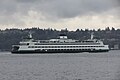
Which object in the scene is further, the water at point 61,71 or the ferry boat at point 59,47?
the ferry boat at point 59,47

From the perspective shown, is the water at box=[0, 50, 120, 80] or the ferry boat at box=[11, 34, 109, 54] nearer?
the water at box=[0, 50, 120, 80]

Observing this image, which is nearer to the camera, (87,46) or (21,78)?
(21,78)

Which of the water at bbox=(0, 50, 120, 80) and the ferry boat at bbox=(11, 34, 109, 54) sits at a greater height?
the ferry boat at bbox=(11, 34, 109, 54)

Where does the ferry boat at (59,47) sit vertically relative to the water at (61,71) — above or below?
above

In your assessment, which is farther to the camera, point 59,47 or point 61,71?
point 59,47

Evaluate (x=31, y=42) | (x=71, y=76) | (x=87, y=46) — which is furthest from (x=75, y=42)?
(x=71, y=76)

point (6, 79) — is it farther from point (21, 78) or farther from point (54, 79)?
point (54, 79)

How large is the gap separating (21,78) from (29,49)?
311 feet

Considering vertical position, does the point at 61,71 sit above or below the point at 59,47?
below

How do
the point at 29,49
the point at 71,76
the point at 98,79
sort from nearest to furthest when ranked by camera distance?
the point at 98,79 < the point at 71,76 < the point at 29,49

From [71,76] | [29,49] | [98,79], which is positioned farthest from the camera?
[29,49]

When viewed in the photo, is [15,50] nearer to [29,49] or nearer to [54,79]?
[29,49]

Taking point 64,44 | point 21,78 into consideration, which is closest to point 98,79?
point 21,78

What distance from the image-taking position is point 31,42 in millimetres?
154750
